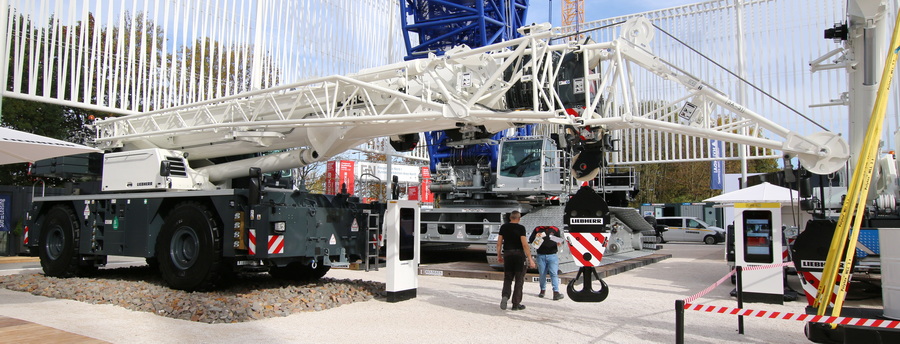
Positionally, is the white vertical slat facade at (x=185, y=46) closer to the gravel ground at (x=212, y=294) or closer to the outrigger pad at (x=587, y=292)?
the gravel ground at (x=212, y=294)

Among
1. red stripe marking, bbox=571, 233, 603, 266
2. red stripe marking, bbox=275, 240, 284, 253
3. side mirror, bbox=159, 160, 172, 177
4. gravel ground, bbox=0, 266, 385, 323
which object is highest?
side mirror, bbox=159, 160, 172, 177

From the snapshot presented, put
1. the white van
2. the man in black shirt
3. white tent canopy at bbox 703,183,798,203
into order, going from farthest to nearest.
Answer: the white van → white tent canopy at bbox 703,183,798,203 → the man in black shirt

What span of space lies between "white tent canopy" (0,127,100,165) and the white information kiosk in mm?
9478

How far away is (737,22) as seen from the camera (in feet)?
61.9

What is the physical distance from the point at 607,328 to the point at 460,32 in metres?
12.8

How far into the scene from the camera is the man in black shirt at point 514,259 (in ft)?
29.8

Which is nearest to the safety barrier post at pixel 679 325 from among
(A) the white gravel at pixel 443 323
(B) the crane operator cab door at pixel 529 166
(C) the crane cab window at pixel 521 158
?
(A) the white gravel at pixel 443 323

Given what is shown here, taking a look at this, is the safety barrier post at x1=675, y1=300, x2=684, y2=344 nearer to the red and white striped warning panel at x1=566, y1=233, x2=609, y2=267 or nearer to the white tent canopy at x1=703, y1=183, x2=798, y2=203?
the red and white striped warning panel at x1=566, y1=233, x2=609, y2=267

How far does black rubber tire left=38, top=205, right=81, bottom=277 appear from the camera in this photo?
1181cm

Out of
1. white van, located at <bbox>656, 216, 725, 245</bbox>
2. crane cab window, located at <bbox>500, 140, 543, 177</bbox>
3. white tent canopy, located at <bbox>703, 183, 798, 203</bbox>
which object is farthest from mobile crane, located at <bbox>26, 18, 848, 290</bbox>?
white van, located at <bbox>656, 216, 725, 245</bbox>

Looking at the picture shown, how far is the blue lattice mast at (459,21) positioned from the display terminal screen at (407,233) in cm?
914

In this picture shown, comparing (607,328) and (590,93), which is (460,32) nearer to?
(590,93)

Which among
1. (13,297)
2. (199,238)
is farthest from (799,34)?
(13,297)

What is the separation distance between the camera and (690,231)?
32750 millimetres
